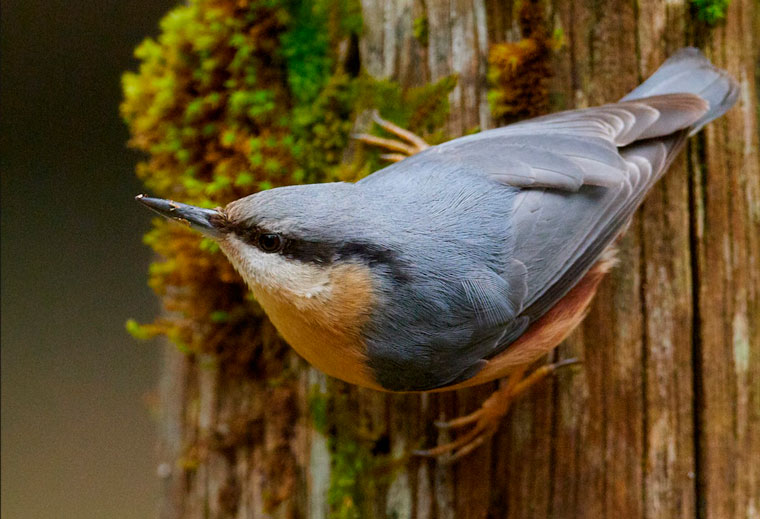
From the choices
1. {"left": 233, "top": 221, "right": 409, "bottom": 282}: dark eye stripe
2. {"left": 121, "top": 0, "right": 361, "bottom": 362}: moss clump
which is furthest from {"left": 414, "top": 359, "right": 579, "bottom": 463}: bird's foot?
{"left": 121, "top": 0, "right": 361, "bottom": 362}: moss clump

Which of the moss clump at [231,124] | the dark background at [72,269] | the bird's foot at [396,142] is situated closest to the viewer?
the bird's foot at [396,142]

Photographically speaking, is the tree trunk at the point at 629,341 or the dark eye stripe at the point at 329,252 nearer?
the dark eye stripe at the point at 329,252

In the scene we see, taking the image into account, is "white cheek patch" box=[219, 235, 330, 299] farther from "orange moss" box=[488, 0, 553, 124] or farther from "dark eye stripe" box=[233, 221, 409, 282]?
"orange moss" box=[488, 0, 553, 124]

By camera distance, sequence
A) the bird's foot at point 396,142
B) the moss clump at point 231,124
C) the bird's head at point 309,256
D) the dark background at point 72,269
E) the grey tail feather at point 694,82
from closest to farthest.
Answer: the bird's head at point 309,256
the grey tail feather at point 694,82
the bird's foot at point 396,142
the moss clump at point 231,124
the dark background at point 72,269

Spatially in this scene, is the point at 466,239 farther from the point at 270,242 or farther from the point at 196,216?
the point at 196,216

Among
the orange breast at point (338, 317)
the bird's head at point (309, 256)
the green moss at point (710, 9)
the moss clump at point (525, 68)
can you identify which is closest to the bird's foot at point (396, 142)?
the moss clump at point (525, 68)

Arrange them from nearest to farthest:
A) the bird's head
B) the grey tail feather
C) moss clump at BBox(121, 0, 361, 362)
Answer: the bird's head < the grey tail feather < moss clump at BBox(121, 0, 361, 362)

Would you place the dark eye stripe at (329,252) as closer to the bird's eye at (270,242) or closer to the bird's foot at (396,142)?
the bird's eye at (270,242)

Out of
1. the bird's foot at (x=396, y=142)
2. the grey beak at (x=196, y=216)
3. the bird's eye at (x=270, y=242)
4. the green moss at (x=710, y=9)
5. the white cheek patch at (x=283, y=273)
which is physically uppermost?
the green moss at (x=710, y=9)
